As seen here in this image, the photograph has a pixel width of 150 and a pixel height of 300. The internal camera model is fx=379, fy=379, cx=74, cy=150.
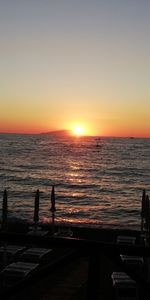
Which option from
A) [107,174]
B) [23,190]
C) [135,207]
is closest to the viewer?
[135,207]

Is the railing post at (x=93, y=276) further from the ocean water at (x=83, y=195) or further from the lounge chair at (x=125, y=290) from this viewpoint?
the ocean water at (x=83, y=195)

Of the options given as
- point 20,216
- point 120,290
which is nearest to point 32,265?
point 120,290

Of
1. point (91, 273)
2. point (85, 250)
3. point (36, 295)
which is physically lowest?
point (36, 295)

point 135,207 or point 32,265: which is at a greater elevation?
point 135,207

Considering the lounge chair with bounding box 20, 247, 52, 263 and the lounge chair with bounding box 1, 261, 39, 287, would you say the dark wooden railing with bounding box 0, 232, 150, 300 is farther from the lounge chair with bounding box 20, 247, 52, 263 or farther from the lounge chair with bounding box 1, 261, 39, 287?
the lounge chair with bounding box 20, 247, 52, 263

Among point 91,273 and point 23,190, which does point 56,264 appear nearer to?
point 91,273

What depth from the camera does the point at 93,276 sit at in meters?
2.47

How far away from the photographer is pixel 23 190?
50000mm

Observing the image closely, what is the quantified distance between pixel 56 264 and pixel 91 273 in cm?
24

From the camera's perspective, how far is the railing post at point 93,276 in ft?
7.94

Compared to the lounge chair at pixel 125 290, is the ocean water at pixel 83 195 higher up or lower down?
higher up

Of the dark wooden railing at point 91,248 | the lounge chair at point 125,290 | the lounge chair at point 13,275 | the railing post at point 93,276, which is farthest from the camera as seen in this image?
the lounge chair at point 13,275

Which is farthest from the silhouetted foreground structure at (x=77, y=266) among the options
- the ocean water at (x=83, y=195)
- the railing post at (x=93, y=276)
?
the ocean water at (x=83, y=195)

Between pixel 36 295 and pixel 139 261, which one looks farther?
pixel 139 261
